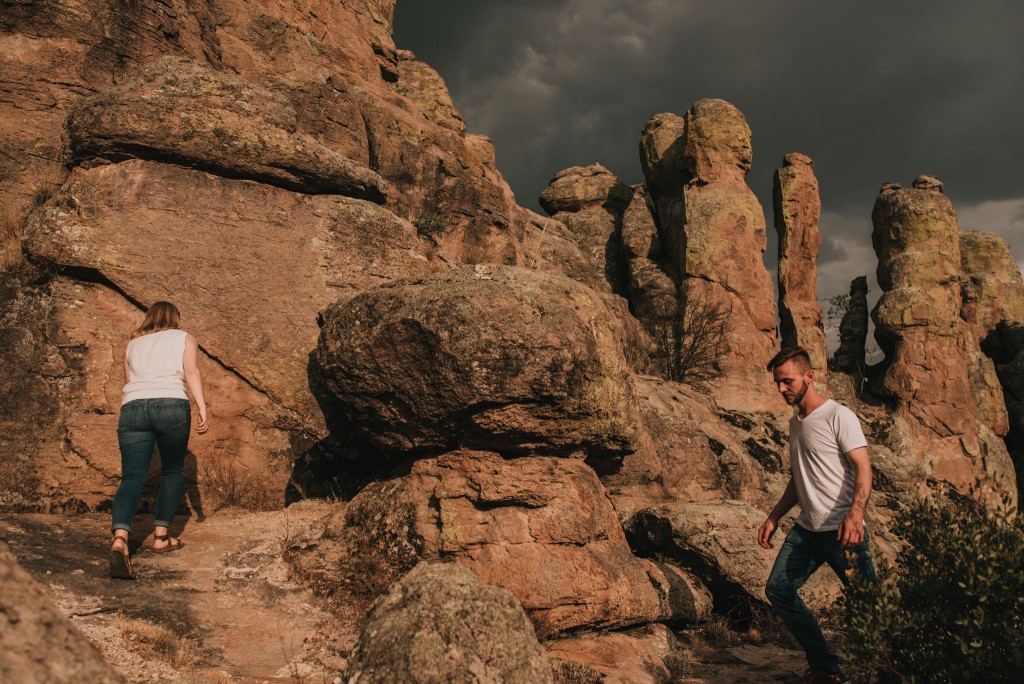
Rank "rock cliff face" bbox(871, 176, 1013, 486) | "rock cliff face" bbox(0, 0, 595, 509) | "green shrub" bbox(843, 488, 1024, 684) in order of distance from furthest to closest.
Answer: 1. "rock cliff face" bbox(871, 176, 1013, 486)
2. "rock cliff face" bbox(0, 0, 595, 509)
3. "green shrub" bbox(843, 488, 1024, 684)

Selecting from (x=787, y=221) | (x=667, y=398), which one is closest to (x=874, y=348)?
(x=787, y=221)

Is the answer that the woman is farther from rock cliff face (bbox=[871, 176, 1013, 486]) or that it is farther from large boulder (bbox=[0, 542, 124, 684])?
rock cliff face (bbox=[871, 176, 1013, 486])


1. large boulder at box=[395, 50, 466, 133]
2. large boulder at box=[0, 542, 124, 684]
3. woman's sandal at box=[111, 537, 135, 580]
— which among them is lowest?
woman's sandal at box=[111, 537, 135, 580]

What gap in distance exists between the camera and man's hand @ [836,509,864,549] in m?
4.22

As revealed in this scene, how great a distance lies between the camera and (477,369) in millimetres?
5719

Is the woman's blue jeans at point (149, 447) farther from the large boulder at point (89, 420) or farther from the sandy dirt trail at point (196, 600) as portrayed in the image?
the large boulder at point (89, 420)

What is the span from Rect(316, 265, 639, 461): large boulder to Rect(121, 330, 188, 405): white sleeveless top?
134 cm

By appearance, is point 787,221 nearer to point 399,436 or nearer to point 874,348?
point 874,348

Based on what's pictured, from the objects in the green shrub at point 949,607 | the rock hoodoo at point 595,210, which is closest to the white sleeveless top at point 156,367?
the green shrub at point 949,607

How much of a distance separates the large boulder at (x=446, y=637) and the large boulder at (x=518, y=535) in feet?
4.41

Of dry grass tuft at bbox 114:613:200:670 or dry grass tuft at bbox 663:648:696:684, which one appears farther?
dry grass tuft at bbox 663:648:696:684

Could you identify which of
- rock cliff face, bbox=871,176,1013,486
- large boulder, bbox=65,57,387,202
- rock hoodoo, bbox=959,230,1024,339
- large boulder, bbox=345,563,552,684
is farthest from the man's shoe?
rock hoodoo, bbox=959,230,1024,339

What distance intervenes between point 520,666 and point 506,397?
2.28 meters

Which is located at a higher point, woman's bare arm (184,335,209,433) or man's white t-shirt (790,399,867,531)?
woman's bare arm (184,335,209,433)
